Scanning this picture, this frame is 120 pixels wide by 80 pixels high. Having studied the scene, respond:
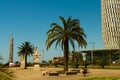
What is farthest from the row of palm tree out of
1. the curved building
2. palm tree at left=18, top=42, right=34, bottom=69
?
the curved building

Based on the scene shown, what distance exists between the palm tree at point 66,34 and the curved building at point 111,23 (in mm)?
116184

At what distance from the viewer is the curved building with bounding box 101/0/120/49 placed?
522 feet

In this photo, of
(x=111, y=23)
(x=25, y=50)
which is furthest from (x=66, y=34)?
(x=111, y=23)

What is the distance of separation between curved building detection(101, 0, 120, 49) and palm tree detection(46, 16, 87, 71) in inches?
4574

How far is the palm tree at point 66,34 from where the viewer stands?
44750 mm

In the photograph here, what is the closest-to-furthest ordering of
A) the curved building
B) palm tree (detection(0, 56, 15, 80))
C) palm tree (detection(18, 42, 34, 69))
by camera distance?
palm tree (detection(0, 56, 15, 80)) → palm tree (detection(18, 42, 34, 69)) → the curved building

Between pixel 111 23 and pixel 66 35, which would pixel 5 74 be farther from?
pixel 111 23

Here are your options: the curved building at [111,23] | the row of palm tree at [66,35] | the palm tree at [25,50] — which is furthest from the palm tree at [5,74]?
the curved building at [111,23]

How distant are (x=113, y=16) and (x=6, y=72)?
15694 centimetres

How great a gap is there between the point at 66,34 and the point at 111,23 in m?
120

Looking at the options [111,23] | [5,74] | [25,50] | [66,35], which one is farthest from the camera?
[111,23]

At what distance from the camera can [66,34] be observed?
44906 millimetres

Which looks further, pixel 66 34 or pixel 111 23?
pixel 111 23

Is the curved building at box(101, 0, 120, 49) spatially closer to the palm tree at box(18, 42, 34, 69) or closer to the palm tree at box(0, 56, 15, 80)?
the palm tree at box(18, 42, 34, 69)
